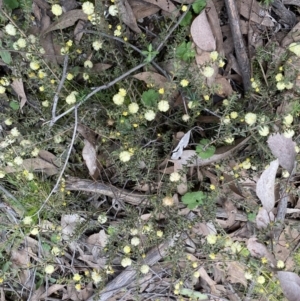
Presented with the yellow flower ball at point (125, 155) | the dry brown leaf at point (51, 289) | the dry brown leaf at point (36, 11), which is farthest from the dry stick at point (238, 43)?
the dry brown leaf at point (51, 289)

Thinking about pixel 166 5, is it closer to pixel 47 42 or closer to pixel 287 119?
pixel 47 42

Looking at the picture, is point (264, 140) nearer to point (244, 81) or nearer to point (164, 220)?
point (244, 81)

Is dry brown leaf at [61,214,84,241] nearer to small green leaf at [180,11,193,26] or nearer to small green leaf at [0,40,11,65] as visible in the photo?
small green leaf at [0,40,11,65]

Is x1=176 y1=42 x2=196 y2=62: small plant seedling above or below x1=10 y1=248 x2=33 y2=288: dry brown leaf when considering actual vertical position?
above

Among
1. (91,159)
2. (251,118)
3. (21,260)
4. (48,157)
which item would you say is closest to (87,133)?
(91,159)

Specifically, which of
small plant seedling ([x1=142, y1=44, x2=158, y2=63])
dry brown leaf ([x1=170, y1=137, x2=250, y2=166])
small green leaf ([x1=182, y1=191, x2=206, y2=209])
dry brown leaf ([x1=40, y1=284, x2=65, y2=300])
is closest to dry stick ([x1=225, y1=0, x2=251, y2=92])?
dry brown leaf ([x1=170, y1=137, x2=250, y2=166])

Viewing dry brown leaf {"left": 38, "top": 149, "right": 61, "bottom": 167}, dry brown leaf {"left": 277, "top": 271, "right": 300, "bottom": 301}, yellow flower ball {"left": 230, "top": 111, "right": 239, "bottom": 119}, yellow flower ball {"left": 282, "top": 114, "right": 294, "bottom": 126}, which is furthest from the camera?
dry brown leaf {"left": 38, "top": 149, "right": 61, "bottom": 167}

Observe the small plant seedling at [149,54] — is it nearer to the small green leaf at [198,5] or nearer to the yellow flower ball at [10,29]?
the small green leaf at [198,5]
